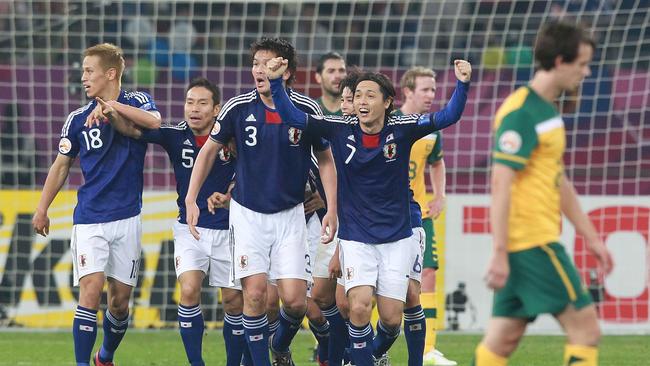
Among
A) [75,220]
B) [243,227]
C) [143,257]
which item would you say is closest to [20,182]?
[143,257]

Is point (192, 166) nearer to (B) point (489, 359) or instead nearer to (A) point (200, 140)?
(A) point (200, 140)

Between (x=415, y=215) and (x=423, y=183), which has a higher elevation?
(x=423, y=183)

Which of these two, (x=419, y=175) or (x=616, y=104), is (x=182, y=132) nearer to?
(x=419, y=175)

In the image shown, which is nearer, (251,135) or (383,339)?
(251,135)

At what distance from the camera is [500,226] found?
5.39 metres

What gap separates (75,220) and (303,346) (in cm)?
360

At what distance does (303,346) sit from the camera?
11.3 m

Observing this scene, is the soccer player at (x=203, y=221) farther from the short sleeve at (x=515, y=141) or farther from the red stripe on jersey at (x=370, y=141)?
the short sleeve at (x=515, y=141)

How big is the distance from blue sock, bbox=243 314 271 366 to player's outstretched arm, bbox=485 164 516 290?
8.49ft

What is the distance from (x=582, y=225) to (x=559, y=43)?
0.85m

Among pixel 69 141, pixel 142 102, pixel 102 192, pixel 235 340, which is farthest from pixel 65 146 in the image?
pixel 235 340

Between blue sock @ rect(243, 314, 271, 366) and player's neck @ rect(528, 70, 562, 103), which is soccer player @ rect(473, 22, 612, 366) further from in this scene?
blue sock @ rect(243, 314, 271, 366)

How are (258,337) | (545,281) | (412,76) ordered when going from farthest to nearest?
(412,76), (258,337), (545,281)

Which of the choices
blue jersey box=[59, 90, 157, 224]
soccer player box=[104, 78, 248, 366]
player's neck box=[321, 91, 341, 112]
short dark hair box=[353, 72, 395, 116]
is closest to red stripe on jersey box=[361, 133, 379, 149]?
short dark hair box=[353, 72, 395, 116]
